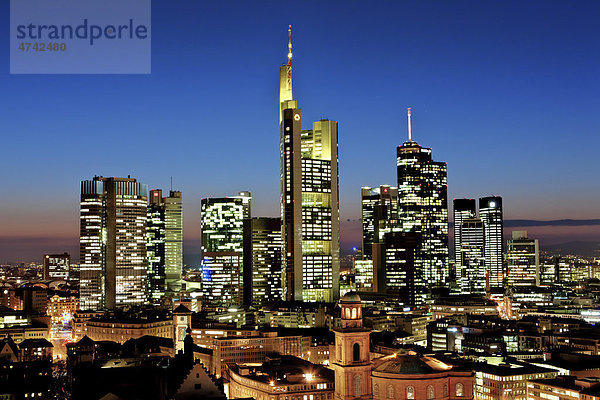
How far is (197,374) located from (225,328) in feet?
224

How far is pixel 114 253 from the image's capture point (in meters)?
194

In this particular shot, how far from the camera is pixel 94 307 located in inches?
7475

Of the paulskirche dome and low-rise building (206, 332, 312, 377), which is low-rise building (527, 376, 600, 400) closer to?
the paulskirche dome

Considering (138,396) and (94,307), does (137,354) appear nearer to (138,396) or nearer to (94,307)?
(138,396)

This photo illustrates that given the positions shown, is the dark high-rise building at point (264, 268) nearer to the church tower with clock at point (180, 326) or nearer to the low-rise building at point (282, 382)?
the church tower with clock at point (180, 326)

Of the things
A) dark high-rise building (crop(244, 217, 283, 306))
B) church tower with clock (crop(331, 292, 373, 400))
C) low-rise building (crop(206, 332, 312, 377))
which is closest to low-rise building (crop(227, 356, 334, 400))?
church tower with clock (crop(331, 292, 373, 400))

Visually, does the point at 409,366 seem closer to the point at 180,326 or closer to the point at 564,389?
the point at 564,389

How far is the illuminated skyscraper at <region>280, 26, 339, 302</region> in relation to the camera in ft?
570

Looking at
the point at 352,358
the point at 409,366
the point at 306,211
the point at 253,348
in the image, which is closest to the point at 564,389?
the point at 409,366

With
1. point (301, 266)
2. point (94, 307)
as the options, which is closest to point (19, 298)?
point (94, 307)

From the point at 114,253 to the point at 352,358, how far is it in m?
143

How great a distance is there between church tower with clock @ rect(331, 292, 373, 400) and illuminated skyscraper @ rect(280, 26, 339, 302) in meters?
110

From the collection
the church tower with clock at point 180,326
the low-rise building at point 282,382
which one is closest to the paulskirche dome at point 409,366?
the low-rise building at point 282,382

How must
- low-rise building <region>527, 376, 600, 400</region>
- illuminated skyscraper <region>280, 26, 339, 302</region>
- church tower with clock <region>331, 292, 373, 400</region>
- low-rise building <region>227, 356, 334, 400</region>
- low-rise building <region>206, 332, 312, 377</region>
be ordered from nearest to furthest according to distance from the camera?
1. church tower with clock <region>331, 292, 373, 400</region>
2. low-rise building <region>527, 376, 600, 400</region>
3. low-rise building <region>227, 356, 334, 400</region>
4. low-rise building <region>206, 332, 312, 377</region>
5. illuminated skyscraper <region>280, 26, 339, 302</region>
